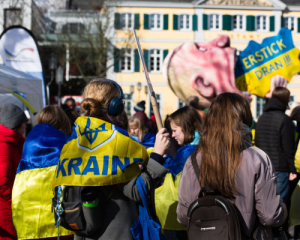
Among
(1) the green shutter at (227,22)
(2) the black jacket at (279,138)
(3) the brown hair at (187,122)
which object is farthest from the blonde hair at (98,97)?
(1) the green shutter at (227,22)

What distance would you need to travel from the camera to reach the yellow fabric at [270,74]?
856 cm

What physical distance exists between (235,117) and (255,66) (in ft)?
22.5

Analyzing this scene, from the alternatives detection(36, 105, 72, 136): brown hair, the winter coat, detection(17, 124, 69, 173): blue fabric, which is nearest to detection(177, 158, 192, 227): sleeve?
detection(17, 124, 69, 173): blue fabric

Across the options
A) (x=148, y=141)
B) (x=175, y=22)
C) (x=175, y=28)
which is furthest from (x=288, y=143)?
(x=175, y=22)

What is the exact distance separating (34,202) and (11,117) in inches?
35.6

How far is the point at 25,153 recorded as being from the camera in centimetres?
323

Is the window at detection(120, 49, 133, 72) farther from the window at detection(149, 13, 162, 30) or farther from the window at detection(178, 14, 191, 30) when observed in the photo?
the window at detection(178, 14, 191, 30)

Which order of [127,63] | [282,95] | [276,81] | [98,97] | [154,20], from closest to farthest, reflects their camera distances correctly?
1. [98,97]
2. [282,95]
3. [276,81]
4. [127,63]
5. [154,20]

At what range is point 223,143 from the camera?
2205 millimetres

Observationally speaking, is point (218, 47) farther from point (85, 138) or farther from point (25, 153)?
point (85, 138)

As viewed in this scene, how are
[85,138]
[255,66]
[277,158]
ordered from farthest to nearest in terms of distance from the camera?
[255,66]
[277,158]
[85,138]

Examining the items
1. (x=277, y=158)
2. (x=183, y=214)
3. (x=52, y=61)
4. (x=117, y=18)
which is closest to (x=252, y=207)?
(x=183, y=214)

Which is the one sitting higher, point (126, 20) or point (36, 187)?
point (126, 20)

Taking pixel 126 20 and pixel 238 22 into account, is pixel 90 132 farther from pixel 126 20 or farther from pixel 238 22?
pixel 238 22
